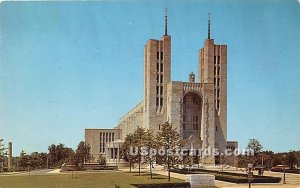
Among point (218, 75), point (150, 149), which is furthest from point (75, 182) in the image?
point (218, 75)

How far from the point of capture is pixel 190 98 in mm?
82625

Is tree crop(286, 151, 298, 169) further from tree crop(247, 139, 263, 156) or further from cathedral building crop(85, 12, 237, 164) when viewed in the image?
cathedral building crop(85, 12, 237, 164)

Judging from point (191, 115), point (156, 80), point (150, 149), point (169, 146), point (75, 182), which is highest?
point (156, 80)

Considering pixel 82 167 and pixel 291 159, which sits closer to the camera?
pixel 291 159

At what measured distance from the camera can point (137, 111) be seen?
94688 millimetres

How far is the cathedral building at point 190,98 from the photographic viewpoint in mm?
79125

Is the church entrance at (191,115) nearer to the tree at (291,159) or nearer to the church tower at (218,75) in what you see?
the church tower at (218,75)

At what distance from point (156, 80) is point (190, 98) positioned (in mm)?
7228

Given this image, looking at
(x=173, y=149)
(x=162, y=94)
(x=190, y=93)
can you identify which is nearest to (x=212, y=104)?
(x=190, y=93)

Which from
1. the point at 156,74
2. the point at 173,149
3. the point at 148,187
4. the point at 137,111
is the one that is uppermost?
the point at 156,74

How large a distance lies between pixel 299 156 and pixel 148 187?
2984 cm

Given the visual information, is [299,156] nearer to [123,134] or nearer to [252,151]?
[252,151]

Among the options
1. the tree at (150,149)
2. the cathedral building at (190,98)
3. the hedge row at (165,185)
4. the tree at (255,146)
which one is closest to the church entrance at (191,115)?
the cathedral building at (190,98)

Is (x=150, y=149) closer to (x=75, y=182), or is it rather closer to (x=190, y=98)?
(x=75, y=182)
